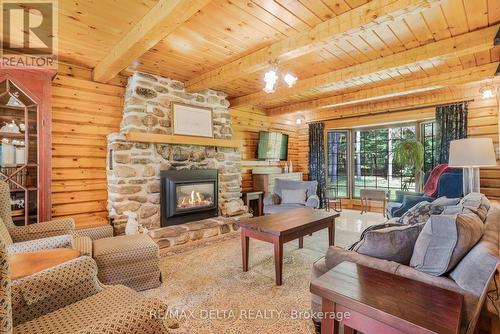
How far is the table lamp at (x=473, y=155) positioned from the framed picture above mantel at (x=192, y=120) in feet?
11.1

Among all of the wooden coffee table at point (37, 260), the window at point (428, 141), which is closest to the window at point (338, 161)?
the window at point (428, 141)

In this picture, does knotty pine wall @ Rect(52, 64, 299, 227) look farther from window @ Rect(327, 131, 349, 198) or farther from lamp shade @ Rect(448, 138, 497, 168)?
window @ Rect(327, 131, 349, 198)

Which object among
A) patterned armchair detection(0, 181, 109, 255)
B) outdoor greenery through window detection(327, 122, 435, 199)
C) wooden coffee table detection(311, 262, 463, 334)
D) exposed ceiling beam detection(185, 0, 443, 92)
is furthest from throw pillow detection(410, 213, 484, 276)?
outdoor greenery through window detection(327, 122, 435, 199)

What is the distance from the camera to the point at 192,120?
4.02 m

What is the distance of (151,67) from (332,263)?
320cm

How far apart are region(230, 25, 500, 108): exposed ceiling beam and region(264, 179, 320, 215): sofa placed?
1671 millimetres

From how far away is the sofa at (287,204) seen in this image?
427 centimetres

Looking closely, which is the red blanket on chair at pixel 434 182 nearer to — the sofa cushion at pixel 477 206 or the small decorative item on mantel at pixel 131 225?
the sofa cushion at pixel 477 206

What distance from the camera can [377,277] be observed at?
1.30 meters

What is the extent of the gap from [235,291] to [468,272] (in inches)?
65.5

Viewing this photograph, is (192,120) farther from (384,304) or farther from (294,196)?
(384,304)

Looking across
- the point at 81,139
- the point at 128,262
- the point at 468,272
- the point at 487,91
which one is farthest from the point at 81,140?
the point at 487,91

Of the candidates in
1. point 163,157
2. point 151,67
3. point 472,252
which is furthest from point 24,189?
point 472,252

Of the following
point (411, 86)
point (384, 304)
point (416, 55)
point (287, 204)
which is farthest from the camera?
point (287, 204)
